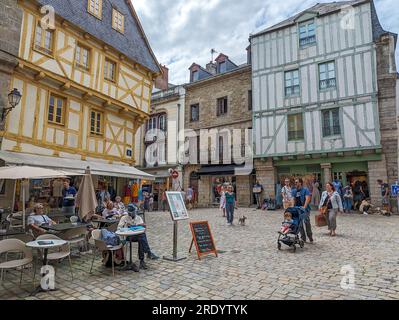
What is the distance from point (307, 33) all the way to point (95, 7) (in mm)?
11327

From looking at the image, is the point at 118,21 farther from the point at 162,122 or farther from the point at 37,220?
the point at 37,220

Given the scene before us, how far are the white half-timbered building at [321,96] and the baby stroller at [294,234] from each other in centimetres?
939

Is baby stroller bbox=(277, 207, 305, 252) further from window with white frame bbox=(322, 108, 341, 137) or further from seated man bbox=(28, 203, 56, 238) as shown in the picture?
window with white frame bbox=(322, 108, 341, 137)

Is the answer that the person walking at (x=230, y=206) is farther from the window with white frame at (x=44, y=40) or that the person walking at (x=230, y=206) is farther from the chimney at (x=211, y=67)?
the chimney at (x=211, y=67)

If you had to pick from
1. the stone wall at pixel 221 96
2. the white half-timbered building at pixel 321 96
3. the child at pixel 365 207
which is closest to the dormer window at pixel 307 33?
the white half-timbered building at pixel 321 96

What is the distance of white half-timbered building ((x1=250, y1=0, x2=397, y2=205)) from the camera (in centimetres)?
1392

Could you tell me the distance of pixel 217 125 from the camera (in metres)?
19.2

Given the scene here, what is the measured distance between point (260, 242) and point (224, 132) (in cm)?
1265

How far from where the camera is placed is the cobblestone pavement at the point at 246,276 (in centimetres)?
364

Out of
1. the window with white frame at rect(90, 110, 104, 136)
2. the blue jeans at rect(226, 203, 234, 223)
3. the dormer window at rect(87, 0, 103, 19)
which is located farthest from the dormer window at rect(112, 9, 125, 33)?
the blue jeans at rect(226, 203, 234, 223)

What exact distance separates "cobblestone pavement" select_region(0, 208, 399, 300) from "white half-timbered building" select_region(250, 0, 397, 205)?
335 inches

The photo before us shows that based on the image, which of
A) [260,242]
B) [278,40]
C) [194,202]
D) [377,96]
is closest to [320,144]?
[377,96]
